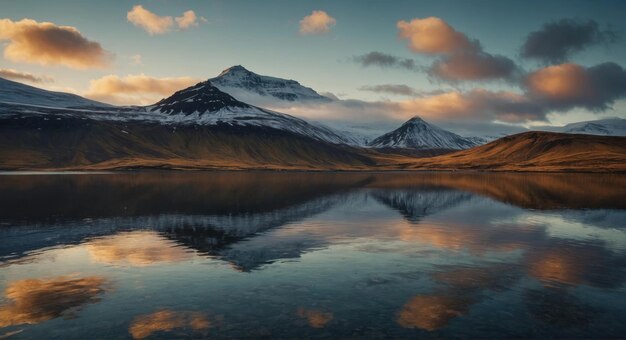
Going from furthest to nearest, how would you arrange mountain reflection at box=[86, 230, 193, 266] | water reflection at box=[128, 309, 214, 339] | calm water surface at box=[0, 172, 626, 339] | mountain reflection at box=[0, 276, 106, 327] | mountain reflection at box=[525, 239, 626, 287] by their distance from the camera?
mountain reflection at box=[86, 230, 193, 266]
mountain reflection at box=[525, 239, 626, 287]
mountain reflection at box=[0, 276, 106, 327]
calm water surface at box=[0, 172, 626, 339]
water reflection at box=[128, 309, 214, 339]

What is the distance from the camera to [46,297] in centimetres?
2161

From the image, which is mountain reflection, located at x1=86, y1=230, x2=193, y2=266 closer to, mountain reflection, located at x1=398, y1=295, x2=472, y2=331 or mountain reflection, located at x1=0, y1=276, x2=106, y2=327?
mountain reflection, located at x1=0, y1=276, x2=106, y2=327

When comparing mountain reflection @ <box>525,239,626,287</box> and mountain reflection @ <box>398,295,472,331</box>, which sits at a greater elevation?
mountain reflection @ <box>525,239,626,287</box>

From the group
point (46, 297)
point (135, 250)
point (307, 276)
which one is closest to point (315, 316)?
point (307, 276)

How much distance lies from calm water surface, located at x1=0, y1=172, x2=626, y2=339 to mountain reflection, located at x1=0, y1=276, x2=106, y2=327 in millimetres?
78

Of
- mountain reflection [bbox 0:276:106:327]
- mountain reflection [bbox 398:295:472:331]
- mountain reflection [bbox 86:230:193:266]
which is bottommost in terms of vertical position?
mountain reflection [bbox 86:230:193:266]

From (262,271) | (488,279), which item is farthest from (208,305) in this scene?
(488,279)

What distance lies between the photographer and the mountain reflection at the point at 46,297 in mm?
19062

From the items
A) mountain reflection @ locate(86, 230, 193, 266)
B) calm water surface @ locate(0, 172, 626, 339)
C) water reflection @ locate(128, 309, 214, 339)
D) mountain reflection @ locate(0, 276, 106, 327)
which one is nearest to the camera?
water reflection @ locate(128, 309, 214, 339)

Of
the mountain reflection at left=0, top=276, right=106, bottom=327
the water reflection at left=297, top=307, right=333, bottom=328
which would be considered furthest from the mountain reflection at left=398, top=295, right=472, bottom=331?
the mountain reflection at left=0, top=276, right=106, bottom=327

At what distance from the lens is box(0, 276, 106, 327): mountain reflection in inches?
750

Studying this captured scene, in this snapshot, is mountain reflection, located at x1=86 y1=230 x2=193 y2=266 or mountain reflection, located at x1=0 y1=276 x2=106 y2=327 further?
mountain reflection, located at x1=86 y1=230 x2=193 y2=266

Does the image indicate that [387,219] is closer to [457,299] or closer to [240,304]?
[457,299]

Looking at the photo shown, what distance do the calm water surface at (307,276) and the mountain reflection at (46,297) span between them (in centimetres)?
8
